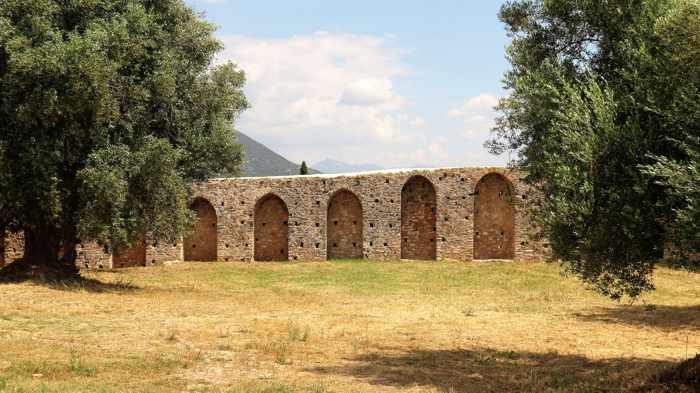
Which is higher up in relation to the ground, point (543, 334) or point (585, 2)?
point (585, 2)

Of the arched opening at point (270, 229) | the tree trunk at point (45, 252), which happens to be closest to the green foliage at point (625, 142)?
the tree trunk at point (45, 252)

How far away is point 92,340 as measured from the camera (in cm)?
1509

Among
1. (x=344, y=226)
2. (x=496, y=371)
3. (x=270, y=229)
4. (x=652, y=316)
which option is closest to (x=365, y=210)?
(x=344, y=226)

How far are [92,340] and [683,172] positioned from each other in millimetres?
12223

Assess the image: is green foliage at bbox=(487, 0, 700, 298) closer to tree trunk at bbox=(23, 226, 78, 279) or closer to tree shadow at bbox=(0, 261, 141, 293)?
tree shadow at bbox=(0, 261, 141, 293)

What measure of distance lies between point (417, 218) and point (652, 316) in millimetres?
17453

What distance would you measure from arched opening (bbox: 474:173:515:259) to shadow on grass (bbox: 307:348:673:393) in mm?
21186

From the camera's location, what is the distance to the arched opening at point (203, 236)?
3991cm

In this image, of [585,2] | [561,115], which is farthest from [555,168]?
[585,2]

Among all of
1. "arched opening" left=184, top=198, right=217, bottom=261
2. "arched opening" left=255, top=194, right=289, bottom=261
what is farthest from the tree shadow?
"arched opening" left=255, top=194, right=289, bottom=261

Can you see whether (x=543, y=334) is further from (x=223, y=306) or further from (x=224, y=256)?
(x=224, y=256)

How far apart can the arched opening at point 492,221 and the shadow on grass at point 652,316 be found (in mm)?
13200

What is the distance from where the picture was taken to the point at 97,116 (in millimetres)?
22484

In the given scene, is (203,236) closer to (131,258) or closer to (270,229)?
(270,229)
